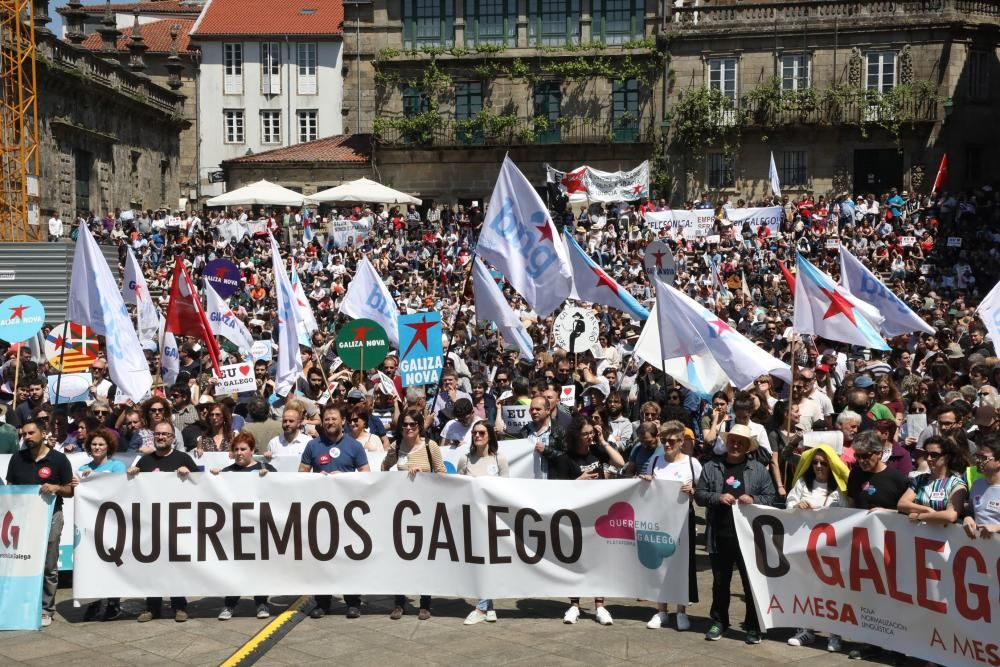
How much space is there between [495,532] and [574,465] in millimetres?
793

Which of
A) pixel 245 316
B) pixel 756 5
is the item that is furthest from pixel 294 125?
pixel 245 316

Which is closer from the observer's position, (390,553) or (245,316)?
(390,553)

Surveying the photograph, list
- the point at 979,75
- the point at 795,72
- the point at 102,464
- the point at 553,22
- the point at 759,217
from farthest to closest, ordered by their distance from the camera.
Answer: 1. the point at 553,22
2. the point at 795,72
3. the point at 979,75
4. the point at 759,217
5. the point at 102,464

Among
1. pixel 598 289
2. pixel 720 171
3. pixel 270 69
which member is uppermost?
Result: pixel 270 69

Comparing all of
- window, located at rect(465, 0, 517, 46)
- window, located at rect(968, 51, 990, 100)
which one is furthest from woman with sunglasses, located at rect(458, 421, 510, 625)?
window, located at rect(465, 0, 517, 46)

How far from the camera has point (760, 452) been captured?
9656 mm

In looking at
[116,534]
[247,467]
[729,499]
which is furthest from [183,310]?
[729,499]

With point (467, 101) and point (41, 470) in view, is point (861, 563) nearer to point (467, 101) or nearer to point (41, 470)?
point (41, 470)

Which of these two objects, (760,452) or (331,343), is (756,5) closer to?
(331,343)

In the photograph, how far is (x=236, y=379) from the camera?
47.8 ft

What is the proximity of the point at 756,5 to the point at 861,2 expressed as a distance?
3218 mm

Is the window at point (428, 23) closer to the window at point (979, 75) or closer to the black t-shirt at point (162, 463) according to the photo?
the window at point (979, 75)

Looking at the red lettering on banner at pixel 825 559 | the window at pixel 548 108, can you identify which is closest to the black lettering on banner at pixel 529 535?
the red lettering on banner at pixel 825 559

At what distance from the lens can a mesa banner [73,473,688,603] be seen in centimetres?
998
